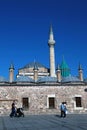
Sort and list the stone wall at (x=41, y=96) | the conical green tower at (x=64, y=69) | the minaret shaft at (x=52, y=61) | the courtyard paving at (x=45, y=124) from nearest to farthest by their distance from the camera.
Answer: the courtyard paving at (x=45, y=124)
the stone wall at (x=41, y=96)
the minaret shaft at (x=52, y=61)
the conical green tower at (x=64, y=69)

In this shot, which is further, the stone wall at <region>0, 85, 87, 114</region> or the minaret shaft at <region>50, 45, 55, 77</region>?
the minaret shaft at <region>50, 45, 55, 77</region>

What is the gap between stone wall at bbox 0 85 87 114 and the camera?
75.4ft

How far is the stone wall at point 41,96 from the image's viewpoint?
23.0m

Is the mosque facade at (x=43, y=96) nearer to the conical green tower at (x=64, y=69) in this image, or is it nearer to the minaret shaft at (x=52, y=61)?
the minaret shaft at (x=52, y=61)

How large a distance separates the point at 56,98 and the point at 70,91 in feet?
5.36

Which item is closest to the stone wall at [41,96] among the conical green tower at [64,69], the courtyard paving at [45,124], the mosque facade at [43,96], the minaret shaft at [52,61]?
the mosque facade at [43,96]

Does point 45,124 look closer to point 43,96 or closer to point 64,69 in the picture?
point 43,96

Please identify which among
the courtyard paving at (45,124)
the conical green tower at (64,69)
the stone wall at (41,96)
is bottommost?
the courtyard paving at (45,124)

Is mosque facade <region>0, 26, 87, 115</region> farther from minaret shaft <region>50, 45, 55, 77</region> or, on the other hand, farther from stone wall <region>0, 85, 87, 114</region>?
minaret shaft <region>50, 45, 55, 77</region>

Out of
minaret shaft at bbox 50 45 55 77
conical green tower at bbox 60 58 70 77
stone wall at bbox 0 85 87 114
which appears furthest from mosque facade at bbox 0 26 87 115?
conical green tower at bbox 60 58 70 77

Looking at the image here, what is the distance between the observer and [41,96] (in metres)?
23.4

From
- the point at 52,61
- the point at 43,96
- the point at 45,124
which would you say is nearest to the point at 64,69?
the point at 52,61

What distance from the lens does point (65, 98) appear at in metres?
23.6

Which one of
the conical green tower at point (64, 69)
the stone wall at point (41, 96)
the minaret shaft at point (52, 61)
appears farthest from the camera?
the conical green tower at point (64, 69)
